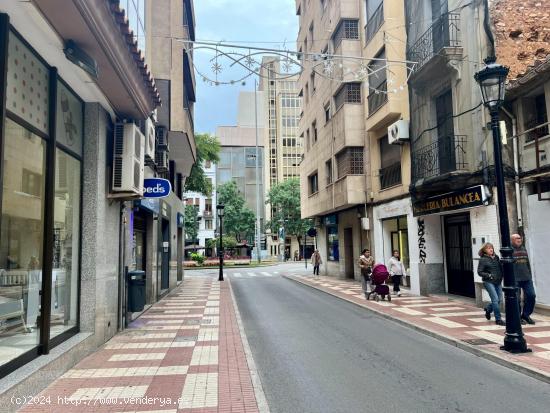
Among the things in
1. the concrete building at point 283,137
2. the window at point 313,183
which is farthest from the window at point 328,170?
the concrete building at point 283,137

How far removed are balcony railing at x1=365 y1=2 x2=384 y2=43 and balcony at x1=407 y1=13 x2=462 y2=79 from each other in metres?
3.49

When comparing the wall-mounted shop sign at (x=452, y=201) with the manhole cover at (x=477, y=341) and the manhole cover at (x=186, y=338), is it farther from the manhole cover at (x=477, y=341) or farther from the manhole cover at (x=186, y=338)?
the manhole cover at (x=186, y=338)

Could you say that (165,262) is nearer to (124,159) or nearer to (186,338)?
(186,338)

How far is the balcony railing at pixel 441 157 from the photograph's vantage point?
43.5 ft

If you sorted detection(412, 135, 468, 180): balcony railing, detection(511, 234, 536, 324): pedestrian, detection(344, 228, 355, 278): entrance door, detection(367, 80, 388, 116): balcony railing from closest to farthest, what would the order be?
detection(511, 234, 536, 324): pedestrian, detection(412, 135, 468, 180): balcony railing, detection(367, 80, 388, 116): balcony railing, detection(344, 228, 355, 278): entrance door

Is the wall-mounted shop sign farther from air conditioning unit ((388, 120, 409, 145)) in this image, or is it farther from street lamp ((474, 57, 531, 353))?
street lamp ((474, 57, 531, 353))

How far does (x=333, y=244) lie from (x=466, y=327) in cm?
1784

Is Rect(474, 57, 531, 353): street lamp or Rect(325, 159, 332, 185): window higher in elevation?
Rect(325, 159, 332, 185): window

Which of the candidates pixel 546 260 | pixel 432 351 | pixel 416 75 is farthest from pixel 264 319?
pixel 416 75

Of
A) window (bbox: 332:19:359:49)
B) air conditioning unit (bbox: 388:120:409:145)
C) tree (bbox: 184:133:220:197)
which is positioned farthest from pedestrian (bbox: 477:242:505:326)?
tree (bbox: 184:133:220:197)

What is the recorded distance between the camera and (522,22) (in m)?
12.5

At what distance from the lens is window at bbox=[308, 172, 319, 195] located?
92.2 ft

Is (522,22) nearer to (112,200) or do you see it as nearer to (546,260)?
(546,260)

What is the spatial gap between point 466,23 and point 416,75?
7.51 feet
